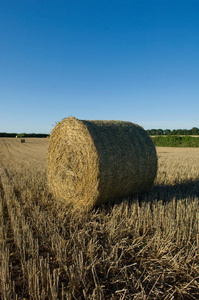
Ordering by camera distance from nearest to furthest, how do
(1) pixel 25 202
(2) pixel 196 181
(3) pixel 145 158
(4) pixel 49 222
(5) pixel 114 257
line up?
(5) pixel 114 257, (4) pixel 49 222, (1) pixel 25 202, (3) pixel 145 158, (2) pixel 196 181

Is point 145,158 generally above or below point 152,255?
above

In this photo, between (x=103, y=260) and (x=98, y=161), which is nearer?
(x=103, y=260)

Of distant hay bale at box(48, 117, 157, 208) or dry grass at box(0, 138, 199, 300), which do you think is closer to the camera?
dry grass at box(0, 138, 199, 300)

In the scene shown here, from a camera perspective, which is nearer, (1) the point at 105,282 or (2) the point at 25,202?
(1) the point at 105,282

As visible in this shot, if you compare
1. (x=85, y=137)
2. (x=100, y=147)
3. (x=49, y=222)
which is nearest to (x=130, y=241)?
(x=49, y=222)

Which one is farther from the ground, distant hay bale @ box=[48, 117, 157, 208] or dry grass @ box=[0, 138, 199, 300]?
distant hay bale @ box=[48, 117, 157, 208]

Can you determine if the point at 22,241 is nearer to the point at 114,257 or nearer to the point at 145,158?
the point at 114,257

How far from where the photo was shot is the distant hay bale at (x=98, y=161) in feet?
15.6

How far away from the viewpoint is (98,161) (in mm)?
4637

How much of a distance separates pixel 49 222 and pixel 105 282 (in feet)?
5.36

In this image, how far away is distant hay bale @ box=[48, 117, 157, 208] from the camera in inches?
187

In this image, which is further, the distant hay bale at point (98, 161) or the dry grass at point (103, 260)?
the distant hay bale at point (98, 161)

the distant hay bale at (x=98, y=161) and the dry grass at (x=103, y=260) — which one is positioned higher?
the distant hay bale at (x=98, y=161)

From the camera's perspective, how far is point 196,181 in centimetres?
750
